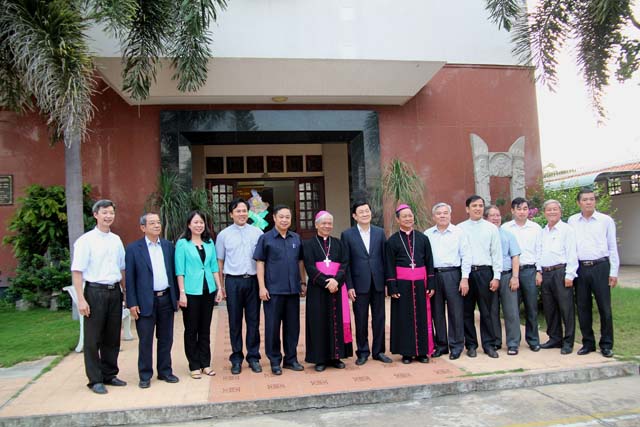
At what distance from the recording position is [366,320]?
213 inches

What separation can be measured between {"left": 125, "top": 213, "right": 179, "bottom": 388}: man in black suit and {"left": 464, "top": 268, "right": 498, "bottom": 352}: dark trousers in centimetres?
302

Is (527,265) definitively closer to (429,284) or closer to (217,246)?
(429,284)

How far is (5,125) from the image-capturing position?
9.68 m

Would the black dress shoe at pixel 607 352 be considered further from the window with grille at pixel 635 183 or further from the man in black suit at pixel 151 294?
the window with grille at pixel 635 183

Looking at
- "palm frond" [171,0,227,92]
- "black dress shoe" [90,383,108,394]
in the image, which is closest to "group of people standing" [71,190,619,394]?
"black dress shoe" [90,383,108,394]

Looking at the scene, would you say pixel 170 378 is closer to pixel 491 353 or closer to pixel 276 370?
pixel 276 370

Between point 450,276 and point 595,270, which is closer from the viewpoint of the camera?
point 595,270

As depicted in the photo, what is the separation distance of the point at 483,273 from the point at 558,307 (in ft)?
3.17

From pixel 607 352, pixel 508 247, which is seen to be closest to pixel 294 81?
pixel 508 247

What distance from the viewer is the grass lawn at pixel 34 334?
6.14 metres

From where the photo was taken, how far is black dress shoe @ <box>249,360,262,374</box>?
16.8 feet

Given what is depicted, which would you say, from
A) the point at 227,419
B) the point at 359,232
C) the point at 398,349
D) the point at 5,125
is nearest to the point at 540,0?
the point at 359,232

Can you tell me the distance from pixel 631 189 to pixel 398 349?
1470 centimetres

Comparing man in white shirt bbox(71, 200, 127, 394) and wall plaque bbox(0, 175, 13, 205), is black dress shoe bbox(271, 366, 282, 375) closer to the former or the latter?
man in white shirt bbox(71, 200, 127, 394)
